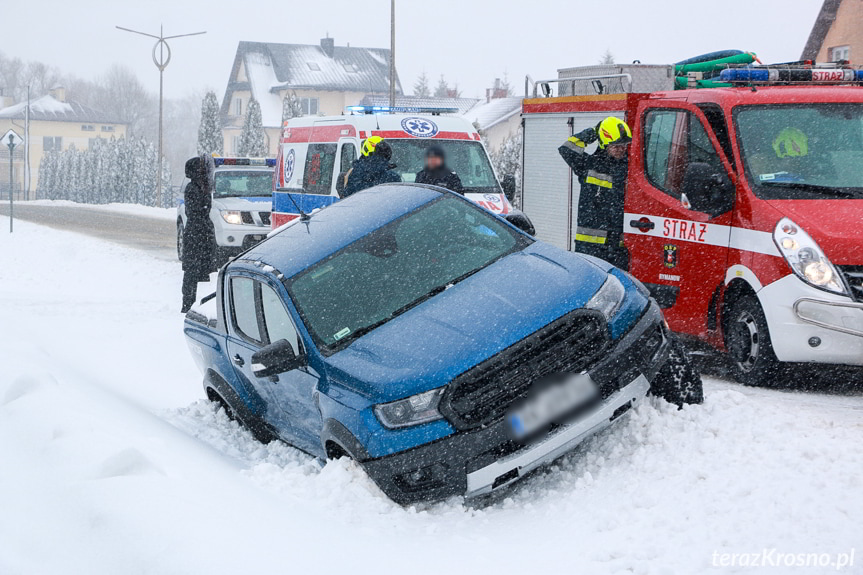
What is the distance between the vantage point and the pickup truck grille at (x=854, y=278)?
640 centimetres

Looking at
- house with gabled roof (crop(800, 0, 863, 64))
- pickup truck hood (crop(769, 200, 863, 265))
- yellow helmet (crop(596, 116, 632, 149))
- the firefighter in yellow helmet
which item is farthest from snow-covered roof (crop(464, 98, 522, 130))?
pickup truck hood (crop(769, 200, 863, 265))

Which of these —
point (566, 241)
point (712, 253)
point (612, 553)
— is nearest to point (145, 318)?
point (566, 241)

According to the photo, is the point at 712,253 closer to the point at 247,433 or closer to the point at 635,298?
the point at 635,298

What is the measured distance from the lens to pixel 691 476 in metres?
4.81

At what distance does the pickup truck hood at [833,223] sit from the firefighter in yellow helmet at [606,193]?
5.54ft

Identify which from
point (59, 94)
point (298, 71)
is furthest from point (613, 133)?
point (59, 94)

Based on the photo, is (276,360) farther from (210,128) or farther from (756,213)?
(210,128)

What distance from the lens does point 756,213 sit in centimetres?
695

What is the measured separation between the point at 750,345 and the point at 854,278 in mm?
936

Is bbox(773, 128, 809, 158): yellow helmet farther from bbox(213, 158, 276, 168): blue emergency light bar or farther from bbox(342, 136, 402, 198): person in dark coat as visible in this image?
bbox(213, 158, 276, 168): blue emergency light bar

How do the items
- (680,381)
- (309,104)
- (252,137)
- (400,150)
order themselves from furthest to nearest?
(309,104)
(252,137)
(400,150)
(680,381)

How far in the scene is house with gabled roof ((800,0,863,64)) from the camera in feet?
108

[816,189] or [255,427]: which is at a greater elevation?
[816,189]

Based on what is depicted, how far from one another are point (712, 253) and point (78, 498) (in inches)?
192
